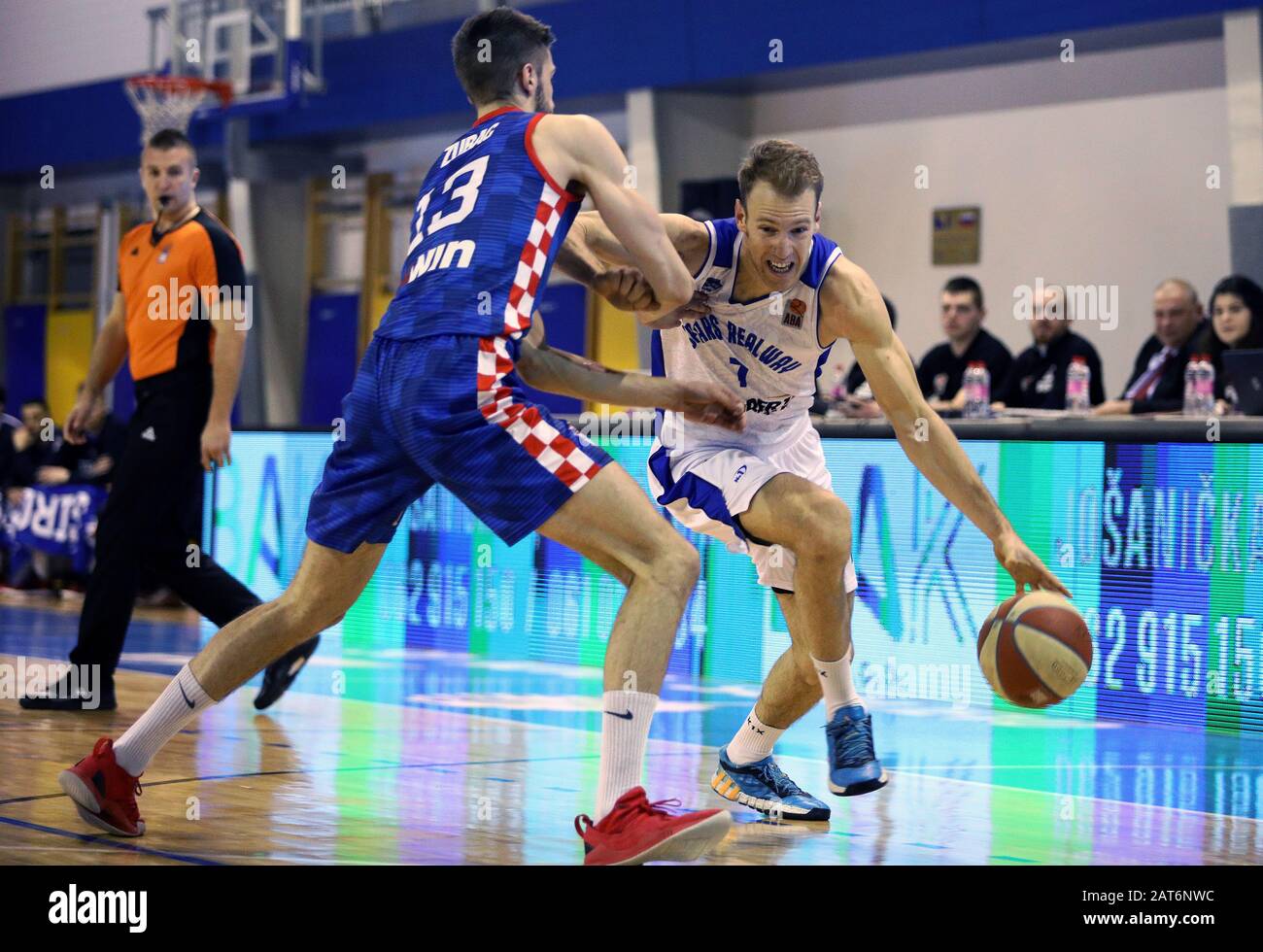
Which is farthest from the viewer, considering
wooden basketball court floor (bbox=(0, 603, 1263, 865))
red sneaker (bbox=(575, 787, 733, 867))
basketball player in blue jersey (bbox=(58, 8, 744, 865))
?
wooden basketball court floor (bbox=(0, 603, 1263, 865))

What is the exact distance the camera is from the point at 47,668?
792 cm

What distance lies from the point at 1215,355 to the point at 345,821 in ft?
20.4

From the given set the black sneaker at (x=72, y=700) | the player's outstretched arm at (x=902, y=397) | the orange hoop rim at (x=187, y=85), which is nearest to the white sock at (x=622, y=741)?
the player's outstretched arm at (x=902, y=397)

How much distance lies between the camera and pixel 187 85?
16609 millimetres

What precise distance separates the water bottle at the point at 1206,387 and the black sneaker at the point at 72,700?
531cm

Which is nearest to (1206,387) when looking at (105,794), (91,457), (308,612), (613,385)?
(613,385)

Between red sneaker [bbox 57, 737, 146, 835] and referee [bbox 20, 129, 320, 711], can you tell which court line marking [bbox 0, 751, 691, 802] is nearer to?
red sneaker [bbox 57, 737, 146, 835]

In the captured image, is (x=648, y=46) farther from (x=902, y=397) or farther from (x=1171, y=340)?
(x=902, y=397)

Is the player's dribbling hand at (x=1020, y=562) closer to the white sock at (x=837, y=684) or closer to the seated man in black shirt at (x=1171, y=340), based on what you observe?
the white sock at (x=837, y=684)

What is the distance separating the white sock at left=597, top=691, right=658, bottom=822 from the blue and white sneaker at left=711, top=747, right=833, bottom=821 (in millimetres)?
1164

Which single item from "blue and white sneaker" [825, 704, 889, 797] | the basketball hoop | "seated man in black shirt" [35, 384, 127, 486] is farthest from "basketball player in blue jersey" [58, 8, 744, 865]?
the basketball hoop

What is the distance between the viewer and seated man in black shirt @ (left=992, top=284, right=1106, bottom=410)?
31.9ft
